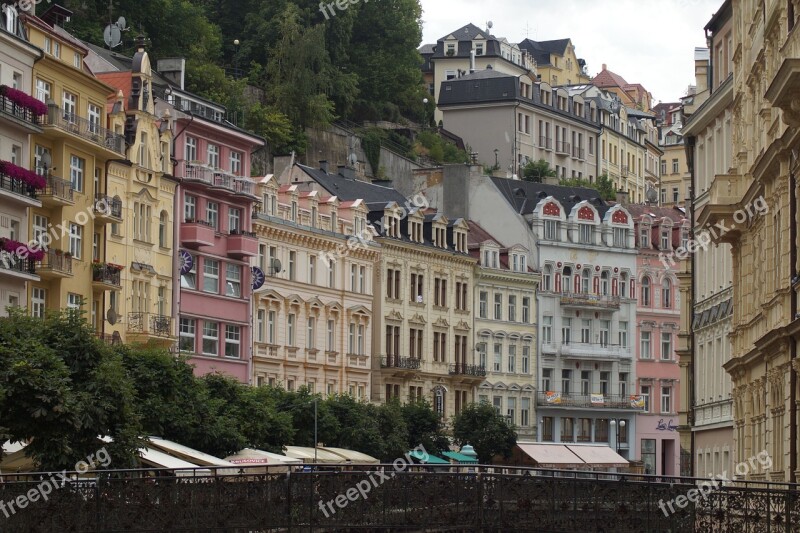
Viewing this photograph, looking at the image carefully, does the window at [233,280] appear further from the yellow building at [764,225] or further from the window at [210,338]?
the yellow building at [764,225]

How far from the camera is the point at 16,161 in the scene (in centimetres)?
6756

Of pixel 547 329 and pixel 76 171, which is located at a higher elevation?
pixel 76 171

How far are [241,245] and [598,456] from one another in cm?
2885

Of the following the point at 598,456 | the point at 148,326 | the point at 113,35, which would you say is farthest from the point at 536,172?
the point at 148,326

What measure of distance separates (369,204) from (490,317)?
13301 mm

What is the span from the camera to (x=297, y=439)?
8062cm

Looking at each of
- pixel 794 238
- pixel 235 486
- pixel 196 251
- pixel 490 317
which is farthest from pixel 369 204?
pixel 235 486

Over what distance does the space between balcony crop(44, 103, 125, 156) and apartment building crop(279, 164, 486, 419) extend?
24.5 m

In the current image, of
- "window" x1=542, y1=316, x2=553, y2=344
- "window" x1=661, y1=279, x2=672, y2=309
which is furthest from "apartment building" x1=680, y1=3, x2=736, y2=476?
"window" x1=661, y1=279, x2=672, y2=309

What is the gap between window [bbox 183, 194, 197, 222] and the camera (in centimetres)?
8338

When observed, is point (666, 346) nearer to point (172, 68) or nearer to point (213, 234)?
point (172, 68)

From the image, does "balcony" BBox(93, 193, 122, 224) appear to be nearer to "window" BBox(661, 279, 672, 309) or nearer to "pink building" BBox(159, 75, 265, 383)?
"pink building" BBox(159, 75, 265, 383)

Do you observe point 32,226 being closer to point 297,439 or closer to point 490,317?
point 297,439

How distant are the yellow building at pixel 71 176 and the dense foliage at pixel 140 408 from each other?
4.39 m
